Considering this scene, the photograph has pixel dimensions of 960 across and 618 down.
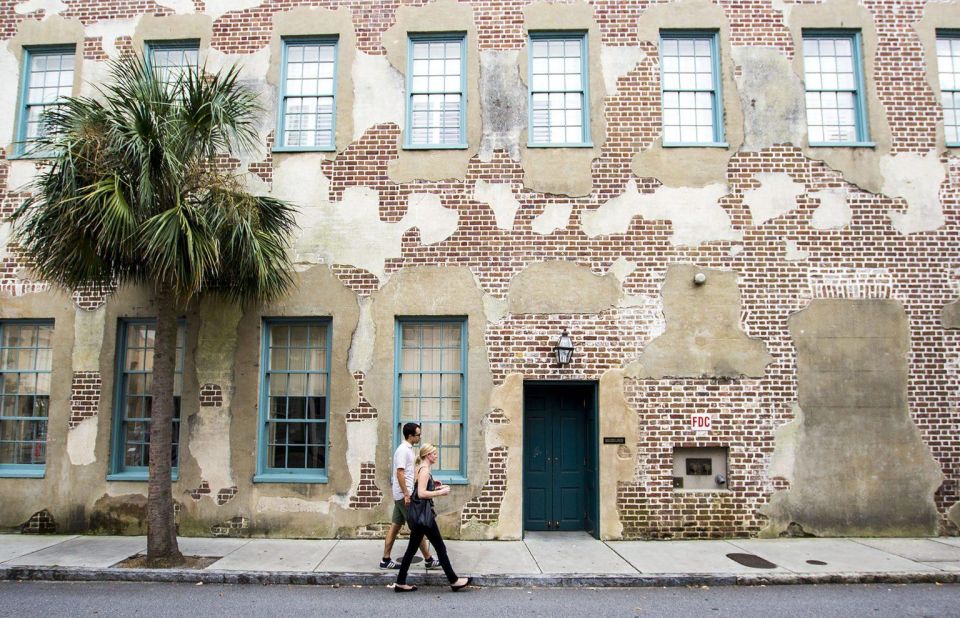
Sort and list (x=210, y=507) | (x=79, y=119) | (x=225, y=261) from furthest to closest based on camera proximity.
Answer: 1. (x=210, y=507)
2. (x=225, y=261)
3. (x=79, y=119)

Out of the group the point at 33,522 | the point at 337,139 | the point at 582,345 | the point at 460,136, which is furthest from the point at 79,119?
the point at 582,345

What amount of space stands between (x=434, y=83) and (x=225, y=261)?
4.38 meters

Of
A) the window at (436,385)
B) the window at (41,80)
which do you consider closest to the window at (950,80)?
the window at (436,385)

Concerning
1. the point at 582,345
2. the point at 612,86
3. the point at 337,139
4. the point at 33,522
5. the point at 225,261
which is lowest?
the point at 33,522

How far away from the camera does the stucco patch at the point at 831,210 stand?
32.5ft

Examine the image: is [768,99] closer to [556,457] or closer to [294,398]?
[556,457]

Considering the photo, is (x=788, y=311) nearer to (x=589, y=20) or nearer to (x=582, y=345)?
(x=582, y=345)

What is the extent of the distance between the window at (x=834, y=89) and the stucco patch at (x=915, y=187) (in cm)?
65

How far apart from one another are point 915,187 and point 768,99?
261cm

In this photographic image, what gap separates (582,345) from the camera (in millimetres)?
9711

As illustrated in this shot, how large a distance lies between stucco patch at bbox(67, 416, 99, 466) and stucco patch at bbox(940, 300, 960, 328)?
509 inches

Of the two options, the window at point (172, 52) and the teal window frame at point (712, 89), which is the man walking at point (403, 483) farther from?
→ the window at point (172, 52)

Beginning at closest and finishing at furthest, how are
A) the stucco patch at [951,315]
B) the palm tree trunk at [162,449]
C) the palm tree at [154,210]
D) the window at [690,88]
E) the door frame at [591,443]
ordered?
1. the palm tree at [154,210]
2. the palm tree trunk at [162,449]
3. the door frame at [591,443]
4. the stucco patch at [951,315]
5. the window at [690,88]

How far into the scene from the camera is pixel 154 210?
7.95 meters
